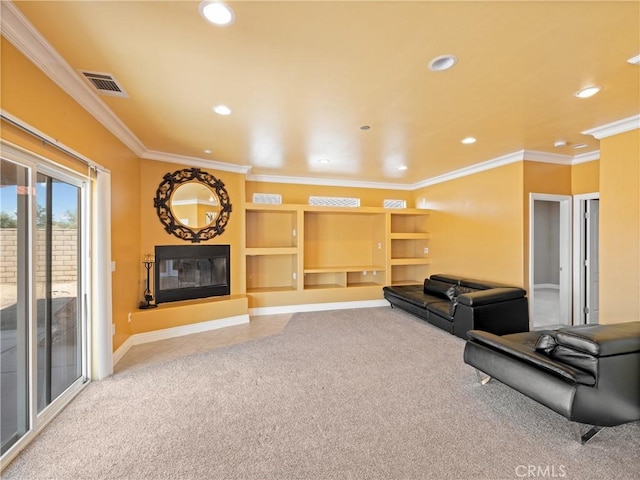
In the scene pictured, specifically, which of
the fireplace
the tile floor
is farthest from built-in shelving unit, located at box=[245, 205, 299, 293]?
the tile floor

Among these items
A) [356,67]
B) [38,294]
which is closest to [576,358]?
[356,67]

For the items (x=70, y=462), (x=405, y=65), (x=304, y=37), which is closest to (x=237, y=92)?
(x=304, y=37)

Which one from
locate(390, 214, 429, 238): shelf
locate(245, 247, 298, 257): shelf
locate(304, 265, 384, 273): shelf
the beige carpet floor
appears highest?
locate(390, 214, 429, 238): shelf

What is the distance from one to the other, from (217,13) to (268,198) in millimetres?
4233

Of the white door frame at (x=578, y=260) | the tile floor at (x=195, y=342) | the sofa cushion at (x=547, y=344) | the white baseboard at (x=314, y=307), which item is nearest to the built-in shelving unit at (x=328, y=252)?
the white baseboard at (x=314, y=307)

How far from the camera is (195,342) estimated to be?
3.91 m

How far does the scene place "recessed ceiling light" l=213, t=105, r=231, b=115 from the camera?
9.20 feet

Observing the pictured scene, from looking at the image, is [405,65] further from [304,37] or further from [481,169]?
[481,169]

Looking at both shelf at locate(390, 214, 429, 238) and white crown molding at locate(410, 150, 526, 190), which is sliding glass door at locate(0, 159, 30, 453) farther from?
shelf at locate(390, 214, 429, 238)

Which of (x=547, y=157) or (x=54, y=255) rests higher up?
(x=547, y=157)

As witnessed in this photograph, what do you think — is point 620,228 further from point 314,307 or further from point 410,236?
point 314,307

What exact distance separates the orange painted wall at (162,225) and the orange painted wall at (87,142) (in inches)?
5.2

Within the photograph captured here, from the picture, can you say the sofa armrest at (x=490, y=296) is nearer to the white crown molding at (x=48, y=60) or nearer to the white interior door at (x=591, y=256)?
the white interior door at (x=591, y=256)

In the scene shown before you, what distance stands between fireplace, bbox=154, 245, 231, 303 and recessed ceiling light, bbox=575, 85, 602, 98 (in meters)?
4.83
